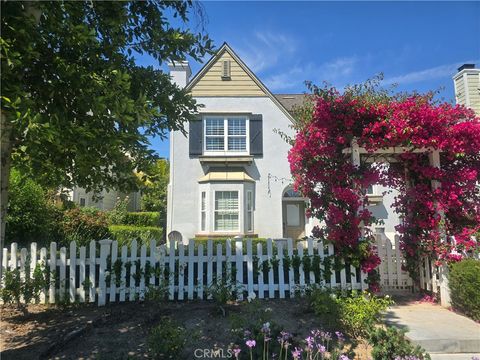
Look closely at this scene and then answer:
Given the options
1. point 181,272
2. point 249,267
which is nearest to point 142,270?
point 181,272

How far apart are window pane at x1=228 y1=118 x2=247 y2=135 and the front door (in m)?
3.33

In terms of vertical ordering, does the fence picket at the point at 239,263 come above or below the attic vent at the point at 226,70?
below

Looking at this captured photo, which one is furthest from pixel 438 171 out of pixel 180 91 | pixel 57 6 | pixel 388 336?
pixel 57 6

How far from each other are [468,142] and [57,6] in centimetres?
581

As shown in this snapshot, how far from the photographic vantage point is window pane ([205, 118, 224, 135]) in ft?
45.3

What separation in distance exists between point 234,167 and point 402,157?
798cm

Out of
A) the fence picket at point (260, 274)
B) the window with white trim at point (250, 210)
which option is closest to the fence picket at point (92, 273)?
the fence picket at point (260, 274)

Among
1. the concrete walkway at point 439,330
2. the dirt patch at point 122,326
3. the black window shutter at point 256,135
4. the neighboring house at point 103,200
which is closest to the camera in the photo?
the dirt patch at point 122,326

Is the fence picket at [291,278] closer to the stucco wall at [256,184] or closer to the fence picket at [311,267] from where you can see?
the fence picket at [311,267]

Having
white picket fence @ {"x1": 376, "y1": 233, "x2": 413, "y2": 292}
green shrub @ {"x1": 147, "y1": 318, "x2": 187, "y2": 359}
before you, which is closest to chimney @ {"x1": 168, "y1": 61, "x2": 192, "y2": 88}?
white picket fence @ {"x1": 376, "y1": 233, "x2": 413, "y2": 292}

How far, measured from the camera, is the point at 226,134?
13.8 m

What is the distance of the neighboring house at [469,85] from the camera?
1230 cm

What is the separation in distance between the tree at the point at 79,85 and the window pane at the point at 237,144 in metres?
9.56

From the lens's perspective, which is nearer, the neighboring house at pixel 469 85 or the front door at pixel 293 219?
the neighboring house at pixel 469 85
